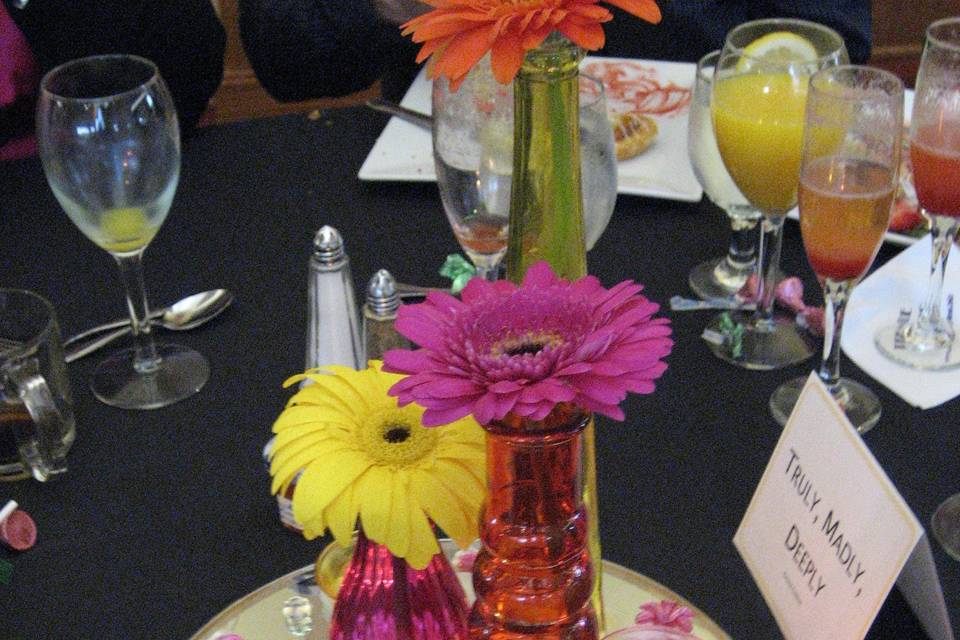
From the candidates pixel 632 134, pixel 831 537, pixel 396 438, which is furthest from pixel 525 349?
pixel 632 134

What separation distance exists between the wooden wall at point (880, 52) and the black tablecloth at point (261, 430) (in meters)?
1.78

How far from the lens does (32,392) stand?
76cm

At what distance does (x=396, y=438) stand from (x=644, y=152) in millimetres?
701

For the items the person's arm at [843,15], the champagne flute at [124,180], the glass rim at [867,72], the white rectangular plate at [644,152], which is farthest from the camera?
the person's arm at [843,15]

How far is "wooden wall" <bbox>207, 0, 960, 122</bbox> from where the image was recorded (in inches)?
115

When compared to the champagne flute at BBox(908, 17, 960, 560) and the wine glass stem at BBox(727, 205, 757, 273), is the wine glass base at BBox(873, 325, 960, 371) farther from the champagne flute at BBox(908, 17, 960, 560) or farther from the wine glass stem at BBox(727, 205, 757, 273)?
the wine glass stem at BBox(727, 205, 757, 273)

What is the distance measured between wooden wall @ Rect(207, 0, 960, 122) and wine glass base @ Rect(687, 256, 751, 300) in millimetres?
1996

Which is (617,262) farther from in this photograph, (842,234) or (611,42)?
(611,42)

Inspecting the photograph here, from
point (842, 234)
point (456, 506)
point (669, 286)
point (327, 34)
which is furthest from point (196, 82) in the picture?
point (456, 506)

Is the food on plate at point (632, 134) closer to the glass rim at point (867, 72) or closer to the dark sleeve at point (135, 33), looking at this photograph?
the glass rim at point (867, 72)

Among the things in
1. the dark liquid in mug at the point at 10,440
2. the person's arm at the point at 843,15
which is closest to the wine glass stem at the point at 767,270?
the dark liquid in mug at the point at 10,440

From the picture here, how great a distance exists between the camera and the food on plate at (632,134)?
1123 mm

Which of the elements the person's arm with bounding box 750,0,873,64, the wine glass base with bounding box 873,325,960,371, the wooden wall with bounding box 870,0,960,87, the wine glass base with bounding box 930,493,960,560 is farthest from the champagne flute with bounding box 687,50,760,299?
the wooden wall with bounding box 870,0,960,87

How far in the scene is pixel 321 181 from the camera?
1166mm
